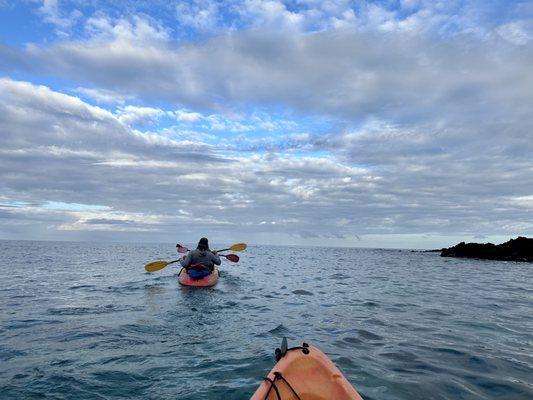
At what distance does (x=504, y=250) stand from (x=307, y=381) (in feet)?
213

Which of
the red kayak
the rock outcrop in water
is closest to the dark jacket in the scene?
the red kayak

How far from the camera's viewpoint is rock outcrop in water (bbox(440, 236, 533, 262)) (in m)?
55.2

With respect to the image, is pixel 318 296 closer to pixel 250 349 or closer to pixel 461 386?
pixel 250 349

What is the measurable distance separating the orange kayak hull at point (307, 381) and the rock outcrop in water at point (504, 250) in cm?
5772

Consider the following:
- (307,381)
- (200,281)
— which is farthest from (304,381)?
(200,281)

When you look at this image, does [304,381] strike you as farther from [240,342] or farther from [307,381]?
[240,342]

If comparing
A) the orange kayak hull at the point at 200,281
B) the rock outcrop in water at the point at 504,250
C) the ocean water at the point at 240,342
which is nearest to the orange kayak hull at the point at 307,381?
the ocean water at the point at 240,342

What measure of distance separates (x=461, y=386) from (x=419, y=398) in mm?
1049

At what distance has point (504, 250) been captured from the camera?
5903 centimetres

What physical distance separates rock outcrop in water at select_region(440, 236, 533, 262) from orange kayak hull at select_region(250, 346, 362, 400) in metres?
57.7

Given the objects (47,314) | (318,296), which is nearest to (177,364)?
(47,314)

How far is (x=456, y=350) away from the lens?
8.35 m

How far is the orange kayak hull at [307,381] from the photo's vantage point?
488 centimetres

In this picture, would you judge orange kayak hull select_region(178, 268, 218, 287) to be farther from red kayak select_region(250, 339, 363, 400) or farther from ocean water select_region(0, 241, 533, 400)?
red kayak select_region(250, 339, 363, 400)
